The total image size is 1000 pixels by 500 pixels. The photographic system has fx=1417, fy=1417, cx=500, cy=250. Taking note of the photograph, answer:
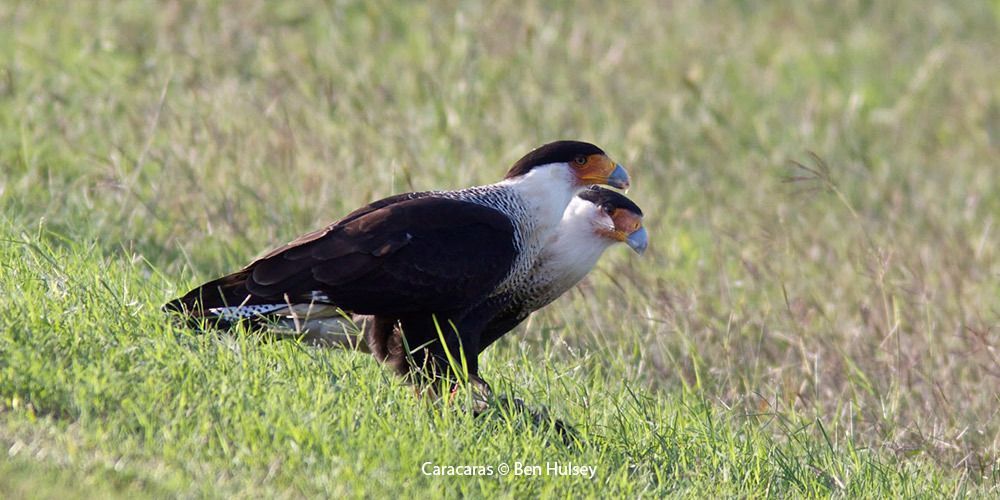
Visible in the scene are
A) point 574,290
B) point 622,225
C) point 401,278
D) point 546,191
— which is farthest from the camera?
point 574,290

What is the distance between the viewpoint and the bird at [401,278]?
474 cm

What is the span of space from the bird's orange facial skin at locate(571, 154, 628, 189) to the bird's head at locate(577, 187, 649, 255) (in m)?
0.12

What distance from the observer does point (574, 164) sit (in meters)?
5.35

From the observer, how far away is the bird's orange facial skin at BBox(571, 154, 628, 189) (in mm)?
5359

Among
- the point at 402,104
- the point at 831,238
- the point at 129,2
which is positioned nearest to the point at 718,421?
the point at 831,238

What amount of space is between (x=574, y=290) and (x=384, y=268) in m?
2.02

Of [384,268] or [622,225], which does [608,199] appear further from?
[384,268]

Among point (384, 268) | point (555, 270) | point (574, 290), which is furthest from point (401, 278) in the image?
point (574, 290)

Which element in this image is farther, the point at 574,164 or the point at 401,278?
the point at 574,164

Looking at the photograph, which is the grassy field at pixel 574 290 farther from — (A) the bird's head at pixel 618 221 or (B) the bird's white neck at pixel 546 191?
(B) the bird's white neck at pixel 546 191

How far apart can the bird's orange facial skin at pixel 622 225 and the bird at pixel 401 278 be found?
1.66 feet

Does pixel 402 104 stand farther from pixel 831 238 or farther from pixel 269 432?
pixel 269 432

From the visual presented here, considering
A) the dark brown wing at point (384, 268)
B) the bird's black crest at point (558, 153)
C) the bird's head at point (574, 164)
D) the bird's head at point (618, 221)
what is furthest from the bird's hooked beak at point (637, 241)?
the dark brown wing at point (384, 268)

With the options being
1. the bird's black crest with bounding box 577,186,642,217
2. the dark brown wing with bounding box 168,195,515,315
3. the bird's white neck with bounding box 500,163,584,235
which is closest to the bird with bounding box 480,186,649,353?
the bird's black crest with bounding box 577,186,642,217
